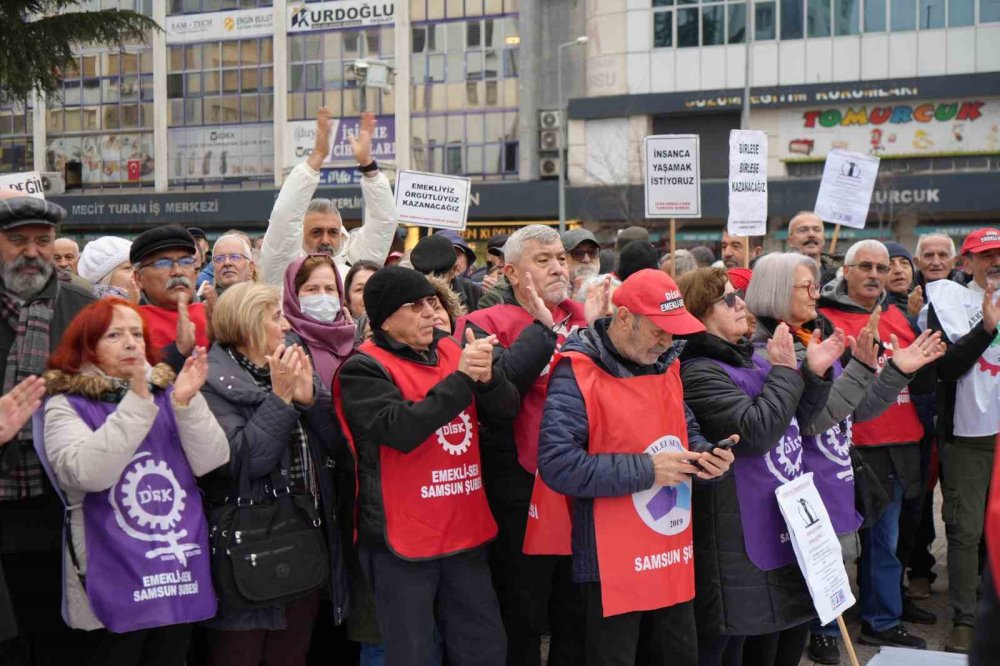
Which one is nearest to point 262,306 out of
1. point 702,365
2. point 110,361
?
point 110,361

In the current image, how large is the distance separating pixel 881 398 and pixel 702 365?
3.94 ft

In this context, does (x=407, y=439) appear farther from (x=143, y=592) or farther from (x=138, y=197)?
(x=138, y=197)

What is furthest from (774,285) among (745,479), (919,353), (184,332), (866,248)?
(184,332)

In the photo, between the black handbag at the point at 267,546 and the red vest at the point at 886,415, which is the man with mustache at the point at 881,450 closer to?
the red vest at the point at 886,415

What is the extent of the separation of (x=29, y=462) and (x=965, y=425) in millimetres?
5007

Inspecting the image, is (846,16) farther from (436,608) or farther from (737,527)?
(436,608)

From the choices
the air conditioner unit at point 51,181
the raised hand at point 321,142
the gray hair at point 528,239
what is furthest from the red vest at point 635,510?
the air conditioner unit at point 51,181

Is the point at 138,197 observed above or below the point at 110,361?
above

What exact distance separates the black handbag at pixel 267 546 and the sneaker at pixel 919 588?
14.2 feet

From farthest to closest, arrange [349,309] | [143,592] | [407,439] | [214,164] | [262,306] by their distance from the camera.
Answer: [214,164] < [349,309] < [262,306] < [407,439] < [143,592]

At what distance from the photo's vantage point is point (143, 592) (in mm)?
3771

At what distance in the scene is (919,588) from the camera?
272 inches

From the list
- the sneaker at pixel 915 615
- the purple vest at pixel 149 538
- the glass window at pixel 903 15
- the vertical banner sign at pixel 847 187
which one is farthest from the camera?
the glass window at pixel 903 15

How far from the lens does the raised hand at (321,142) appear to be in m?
5.77
